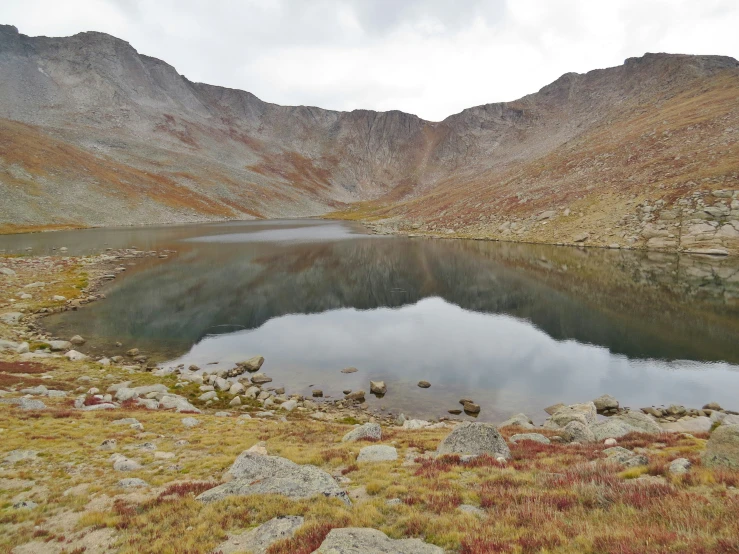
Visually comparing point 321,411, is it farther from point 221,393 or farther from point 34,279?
point 34,279

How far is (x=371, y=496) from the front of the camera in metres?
11.0

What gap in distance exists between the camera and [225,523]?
30.8ft

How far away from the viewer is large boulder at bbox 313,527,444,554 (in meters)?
7.30

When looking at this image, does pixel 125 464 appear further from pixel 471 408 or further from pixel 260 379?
pixel 471 408

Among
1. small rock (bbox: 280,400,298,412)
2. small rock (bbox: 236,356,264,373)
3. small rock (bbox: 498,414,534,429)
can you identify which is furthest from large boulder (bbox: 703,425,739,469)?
small rock (bbox: 236,356,264,373)

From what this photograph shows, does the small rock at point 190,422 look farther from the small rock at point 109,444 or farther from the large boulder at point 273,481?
the large boulder at point 273,481

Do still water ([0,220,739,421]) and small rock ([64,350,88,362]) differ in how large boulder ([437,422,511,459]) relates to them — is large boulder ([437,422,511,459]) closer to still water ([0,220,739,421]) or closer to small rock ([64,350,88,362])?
still water ([0,220,739,421])

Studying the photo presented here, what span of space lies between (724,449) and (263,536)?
458 inches

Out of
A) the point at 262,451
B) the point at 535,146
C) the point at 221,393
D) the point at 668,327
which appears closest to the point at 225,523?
the point at 262,451

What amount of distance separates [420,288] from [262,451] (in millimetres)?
43843

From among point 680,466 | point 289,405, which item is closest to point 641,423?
point 680,466

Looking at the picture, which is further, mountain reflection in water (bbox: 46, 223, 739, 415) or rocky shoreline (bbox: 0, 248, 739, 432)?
mountain reflection in water (bbox: 46, 223, 739, 415)

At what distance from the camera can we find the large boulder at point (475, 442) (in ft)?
45.7

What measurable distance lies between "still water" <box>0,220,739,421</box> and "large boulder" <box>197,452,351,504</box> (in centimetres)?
1208
